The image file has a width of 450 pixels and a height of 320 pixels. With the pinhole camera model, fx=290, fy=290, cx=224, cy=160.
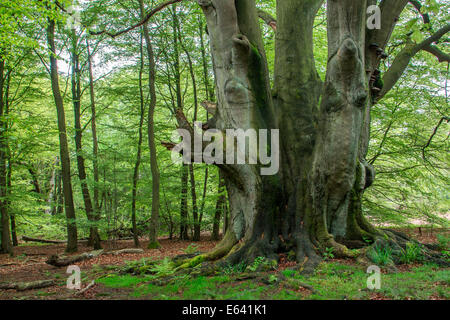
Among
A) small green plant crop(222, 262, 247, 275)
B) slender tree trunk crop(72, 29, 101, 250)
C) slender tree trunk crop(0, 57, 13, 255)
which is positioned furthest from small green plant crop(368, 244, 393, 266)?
slender tree trunk crop(0, 57, 13, 255)

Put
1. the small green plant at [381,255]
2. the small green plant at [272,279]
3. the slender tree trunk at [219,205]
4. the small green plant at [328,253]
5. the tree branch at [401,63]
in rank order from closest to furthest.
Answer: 1. the small green plant at [272,279]
2. the small green plant at [381,255]
3. the small green plant at [328,253]
4. the tree branch at [401,63]
5. the slender tree trunk at [219,205]

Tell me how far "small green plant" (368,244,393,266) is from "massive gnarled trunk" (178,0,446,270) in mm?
339

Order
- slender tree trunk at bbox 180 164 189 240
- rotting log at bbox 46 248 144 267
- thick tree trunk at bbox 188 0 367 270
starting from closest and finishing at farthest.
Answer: thick tree trunk at bbox 188 0 367 270 → rotting log at bbox 46 248 144 267 → slender tree trunk at bbox 180 164 189 240

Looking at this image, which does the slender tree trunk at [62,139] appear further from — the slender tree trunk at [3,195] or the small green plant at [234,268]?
the small green plant at [234,268]

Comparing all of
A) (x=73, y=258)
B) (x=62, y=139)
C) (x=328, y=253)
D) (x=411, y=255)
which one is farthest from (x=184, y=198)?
(x=411, y=255)

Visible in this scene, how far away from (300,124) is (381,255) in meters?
2.71

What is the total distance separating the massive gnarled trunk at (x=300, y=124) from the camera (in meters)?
5.04

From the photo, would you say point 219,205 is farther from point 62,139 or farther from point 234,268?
point 234,268

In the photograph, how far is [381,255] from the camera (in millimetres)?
4594

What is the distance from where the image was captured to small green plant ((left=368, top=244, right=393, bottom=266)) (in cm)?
442

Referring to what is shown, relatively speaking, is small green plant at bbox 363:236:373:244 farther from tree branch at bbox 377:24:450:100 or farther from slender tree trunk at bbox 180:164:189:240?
slender tree trunk at bbox 180:164:189:240

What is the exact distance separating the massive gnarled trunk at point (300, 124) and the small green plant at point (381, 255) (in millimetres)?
339

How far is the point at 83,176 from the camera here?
38.3ft

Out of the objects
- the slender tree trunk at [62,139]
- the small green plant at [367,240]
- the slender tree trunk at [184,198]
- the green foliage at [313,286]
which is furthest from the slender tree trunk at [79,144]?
the small green plant at [367,240]
